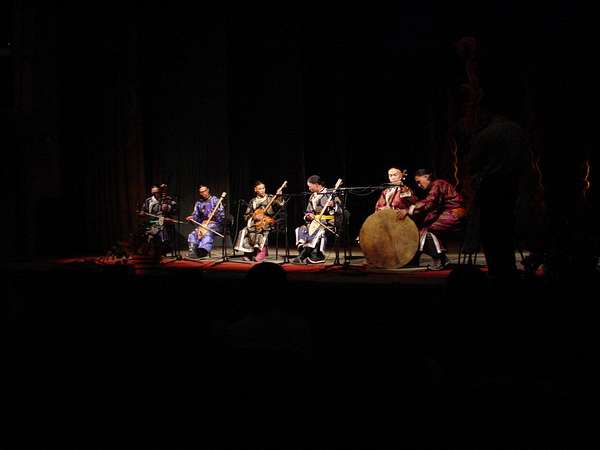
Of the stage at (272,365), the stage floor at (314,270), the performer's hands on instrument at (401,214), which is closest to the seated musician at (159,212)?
the stage floor at (314,270)

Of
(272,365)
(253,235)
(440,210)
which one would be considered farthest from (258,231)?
(272,365)

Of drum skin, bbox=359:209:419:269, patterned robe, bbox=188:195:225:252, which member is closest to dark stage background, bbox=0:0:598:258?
patterned robe, bbox=188:195:225:252

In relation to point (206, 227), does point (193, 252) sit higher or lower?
lower

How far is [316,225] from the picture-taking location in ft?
24.0

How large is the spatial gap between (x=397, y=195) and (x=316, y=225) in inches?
48.1

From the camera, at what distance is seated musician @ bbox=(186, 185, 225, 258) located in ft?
27.3

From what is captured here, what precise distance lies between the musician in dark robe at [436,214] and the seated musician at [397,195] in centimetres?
25

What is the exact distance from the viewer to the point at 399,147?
29.6 ft

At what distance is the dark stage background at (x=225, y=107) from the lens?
7.95 meters

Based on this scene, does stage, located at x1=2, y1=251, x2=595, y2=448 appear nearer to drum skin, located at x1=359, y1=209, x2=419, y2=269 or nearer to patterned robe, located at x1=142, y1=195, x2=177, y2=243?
drum skin, located at x1=359, y1=209, x2=419, y2=269

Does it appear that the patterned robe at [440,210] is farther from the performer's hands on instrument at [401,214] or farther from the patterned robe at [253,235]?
the patterned robe at [253,235]

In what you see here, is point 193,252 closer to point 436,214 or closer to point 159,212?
point 159,212

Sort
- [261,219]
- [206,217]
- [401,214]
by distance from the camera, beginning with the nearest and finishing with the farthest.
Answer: [401,214] → [261,219] → [206,217]

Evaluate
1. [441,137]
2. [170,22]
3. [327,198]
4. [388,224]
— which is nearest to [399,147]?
[441,137]
